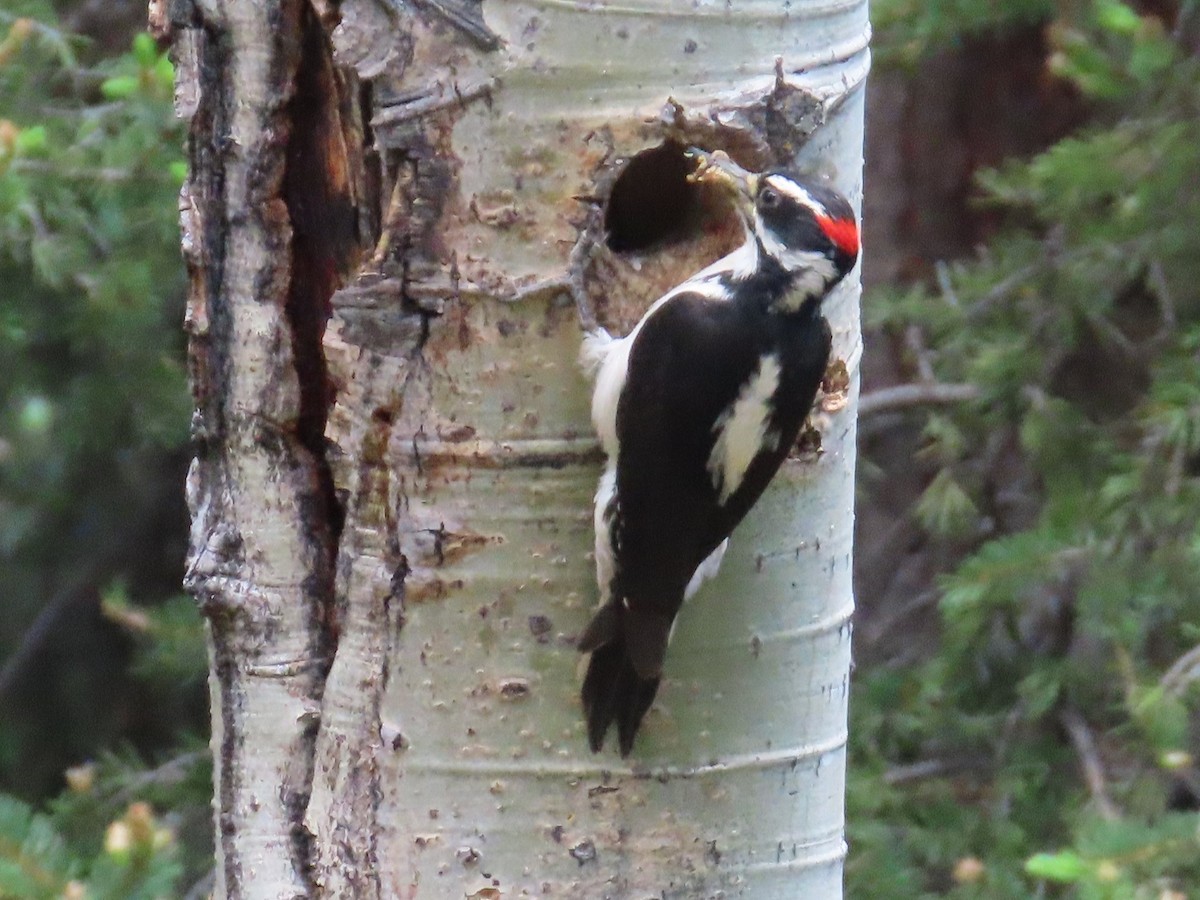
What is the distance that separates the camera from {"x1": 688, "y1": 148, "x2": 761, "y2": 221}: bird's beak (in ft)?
6.20

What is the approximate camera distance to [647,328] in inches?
78.1

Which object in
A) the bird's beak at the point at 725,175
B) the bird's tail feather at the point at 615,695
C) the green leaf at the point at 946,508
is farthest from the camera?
the green leaf at the point at 946,508

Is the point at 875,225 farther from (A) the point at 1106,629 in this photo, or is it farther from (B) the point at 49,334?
(B) the point at 49,334

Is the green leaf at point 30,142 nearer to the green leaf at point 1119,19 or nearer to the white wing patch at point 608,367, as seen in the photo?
the white wing patch at point 608,367

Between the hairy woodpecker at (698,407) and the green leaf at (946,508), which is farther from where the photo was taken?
the green leaf at (946,508)

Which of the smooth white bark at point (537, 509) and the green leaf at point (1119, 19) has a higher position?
the green leaf at point (1119, 19)

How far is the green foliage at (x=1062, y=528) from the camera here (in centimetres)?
302

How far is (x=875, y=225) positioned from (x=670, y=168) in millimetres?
2659

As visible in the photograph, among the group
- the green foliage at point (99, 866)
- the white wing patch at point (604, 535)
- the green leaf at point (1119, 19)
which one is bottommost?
the green foliage at point (99, 866)

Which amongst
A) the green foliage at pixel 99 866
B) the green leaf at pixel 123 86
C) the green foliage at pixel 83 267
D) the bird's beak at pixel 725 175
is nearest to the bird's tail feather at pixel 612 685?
the bird's beak at pixel 725 175

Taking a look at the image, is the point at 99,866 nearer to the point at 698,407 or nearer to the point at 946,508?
the point at 698,407

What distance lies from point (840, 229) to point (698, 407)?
294 millimetres

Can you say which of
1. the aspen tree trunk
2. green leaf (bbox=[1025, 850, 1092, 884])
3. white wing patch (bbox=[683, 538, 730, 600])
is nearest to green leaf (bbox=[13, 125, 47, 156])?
the aspen tree trunk

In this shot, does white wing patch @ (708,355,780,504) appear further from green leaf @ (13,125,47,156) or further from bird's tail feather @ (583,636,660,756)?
green leaf @ (13,125,47,156)
